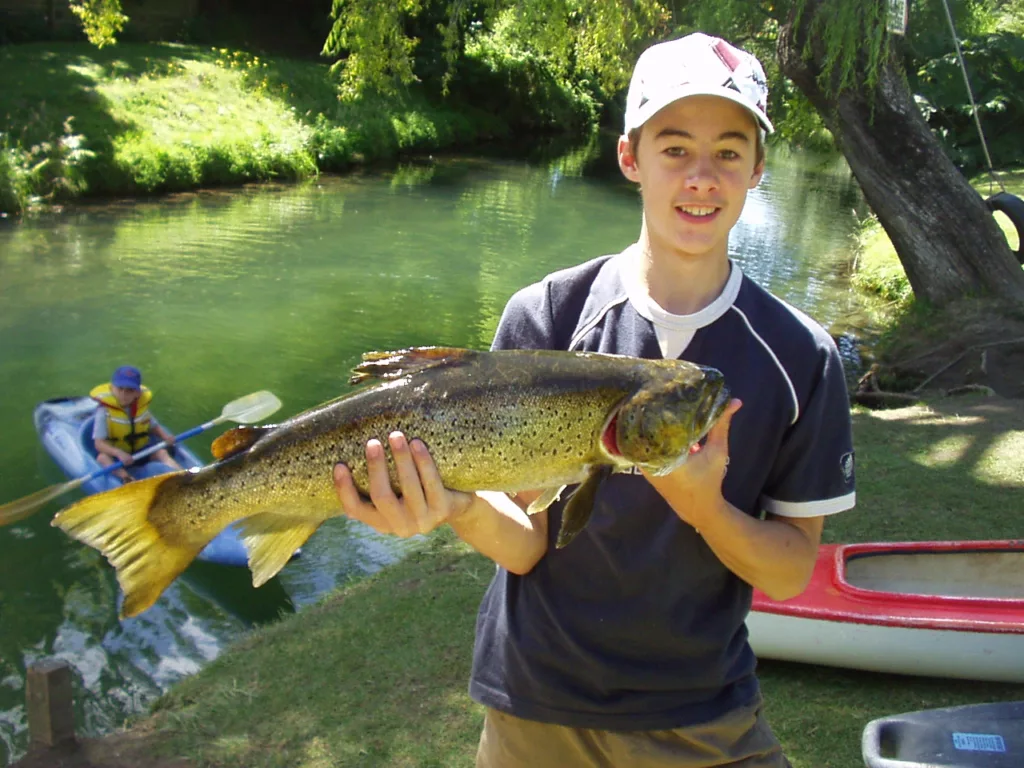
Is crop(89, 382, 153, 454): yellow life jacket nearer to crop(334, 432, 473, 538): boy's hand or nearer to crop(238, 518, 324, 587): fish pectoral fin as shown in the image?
crop(238, 518, 324, 587): fish pectoral fin

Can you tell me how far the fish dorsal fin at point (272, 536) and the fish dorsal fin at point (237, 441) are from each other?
0.55 ft

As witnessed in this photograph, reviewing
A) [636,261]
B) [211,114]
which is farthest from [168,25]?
[636,261]

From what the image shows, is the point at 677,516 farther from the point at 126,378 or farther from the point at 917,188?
the point at 917,188

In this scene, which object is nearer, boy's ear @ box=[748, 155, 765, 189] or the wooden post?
boy's ear @ box=[748, 155, 765, 189]

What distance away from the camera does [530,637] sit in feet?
8.16

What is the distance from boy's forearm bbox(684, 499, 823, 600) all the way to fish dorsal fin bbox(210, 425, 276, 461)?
1.09 meters

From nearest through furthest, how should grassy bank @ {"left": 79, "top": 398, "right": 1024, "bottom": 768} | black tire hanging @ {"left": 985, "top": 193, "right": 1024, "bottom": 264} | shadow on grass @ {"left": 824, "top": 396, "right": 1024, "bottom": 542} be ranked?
1. grassy bank @ {"left": 79, "top": 398, "right": 1024, "bottom": 768}
2. shadow on grass @ {"left": 824, "top": 396, "right": 1024, "bottom": 542}
3. black tire hanging @ {"left": 985, "top": 193, "right": 1024, "bottom": 264}

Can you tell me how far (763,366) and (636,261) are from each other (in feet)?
1.38

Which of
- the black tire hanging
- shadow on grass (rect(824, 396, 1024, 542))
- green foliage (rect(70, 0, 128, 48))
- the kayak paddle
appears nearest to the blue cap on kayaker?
the kayak paddle

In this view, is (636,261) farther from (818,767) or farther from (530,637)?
(818,767)

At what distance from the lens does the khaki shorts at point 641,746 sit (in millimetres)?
2350

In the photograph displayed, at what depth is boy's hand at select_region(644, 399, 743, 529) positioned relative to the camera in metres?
2.16

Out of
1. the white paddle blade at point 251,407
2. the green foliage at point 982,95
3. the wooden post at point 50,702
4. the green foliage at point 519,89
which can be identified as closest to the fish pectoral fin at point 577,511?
the wooden post at point 50,702

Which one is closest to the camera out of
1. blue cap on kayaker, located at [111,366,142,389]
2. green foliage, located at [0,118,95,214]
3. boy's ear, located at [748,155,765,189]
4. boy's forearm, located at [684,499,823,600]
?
boy's forearm, located at [684,499,823,600]
